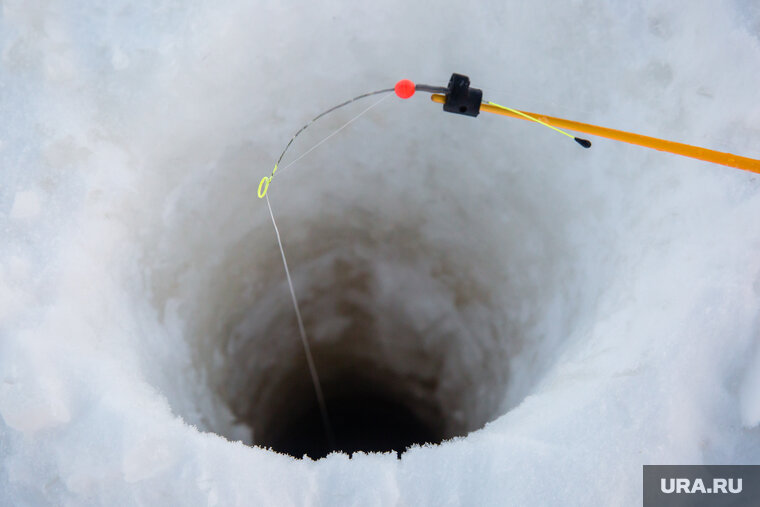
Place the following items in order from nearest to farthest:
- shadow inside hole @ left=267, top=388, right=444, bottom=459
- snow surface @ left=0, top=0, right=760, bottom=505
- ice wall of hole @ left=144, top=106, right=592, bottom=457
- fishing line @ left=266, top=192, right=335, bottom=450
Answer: snow surface @ left=0, top=0, right=760, bottom=505 → ice wall of hole @ left=144, top=106, right=592, bottom=457 → fishing line @ left=266, top=192, right=335, bottom=450 → shadow inside hole @ left=267, top=388, right=444, bottom=459

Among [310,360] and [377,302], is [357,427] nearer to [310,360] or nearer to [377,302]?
[310,360]

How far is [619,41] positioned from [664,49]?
129 millimetres

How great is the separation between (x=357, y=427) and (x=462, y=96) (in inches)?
83.3

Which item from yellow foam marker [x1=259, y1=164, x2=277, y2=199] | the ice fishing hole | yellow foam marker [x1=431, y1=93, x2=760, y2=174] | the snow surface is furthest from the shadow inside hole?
yellow foam marker [x1=431, y1=93, x2=760, y2=174]

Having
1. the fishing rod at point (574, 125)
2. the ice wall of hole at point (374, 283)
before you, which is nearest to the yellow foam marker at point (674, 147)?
the fishing rod at point (574, 125)

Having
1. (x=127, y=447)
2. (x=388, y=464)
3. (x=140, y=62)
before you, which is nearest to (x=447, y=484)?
(x=388, y=464)

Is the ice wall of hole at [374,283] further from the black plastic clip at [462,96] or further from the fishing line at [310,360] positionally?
the black plastic clip at [462,96]

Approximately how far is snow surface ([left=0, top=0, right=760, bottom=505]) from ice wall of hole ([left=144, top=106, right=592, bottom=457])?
0.5 inches

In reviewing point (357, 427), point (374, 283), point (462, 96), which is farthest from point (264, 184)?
point (357, 427)

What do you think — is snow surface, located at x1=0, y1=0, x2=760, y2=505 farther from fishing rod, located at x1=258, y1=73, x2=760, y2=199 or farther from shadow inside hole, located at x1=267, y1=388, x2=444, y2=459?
shadow inside hole, located at x1=267, y1=388, x2=444, y2=459

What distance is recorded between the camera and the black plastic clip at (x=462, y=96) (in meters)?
1.57

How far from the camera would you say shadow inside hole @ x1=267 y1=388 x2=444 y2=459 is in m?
3.04

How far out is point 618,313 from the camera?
5.26ft

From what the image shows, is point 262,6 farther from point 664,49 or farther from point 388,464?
point 388,464
